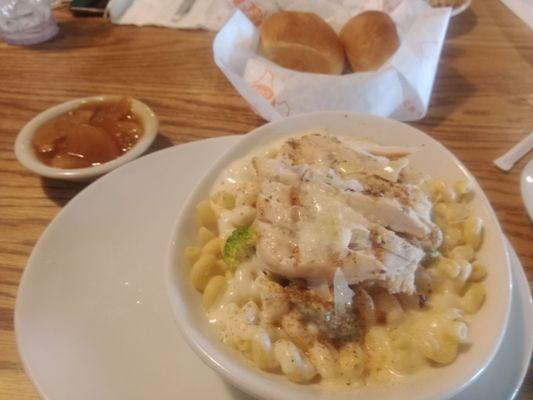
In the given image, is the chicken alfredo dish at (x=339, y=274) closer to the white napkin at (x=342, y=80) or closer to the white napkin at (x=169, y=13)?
the white napkin at (x=342, y=80)

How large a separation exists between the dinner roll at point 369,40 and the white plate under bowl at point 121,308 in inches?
28.3

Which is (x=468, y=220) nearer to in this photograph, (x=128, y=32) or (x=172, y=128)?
(x=172, y=128)

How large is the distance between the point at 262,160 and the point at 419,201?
32 cm

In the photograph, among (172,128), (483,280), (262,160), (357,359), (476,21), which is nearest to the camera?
(357,359)

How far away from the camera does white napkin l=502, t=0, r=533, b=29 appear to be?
7.11ft

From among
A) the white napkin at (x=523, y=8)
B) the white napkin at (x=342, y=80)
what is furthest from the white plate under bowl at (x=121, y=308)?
the white napkin at (x=523, y=8)

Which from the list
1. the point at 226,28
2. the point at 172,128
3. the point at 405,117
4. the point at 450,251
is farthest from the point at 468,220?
the point at 226,28

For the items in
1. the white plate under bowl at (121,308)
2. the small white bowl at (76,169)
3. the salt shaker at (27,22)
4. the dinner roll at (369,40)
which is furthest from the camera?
the salt shaker at (27,22)

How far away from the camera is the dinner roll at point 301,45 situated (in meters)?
1.75

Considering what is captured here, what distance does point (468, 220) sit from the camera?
104 cm

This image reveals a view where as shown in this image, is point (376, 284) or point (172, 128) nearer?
point (376, 284)

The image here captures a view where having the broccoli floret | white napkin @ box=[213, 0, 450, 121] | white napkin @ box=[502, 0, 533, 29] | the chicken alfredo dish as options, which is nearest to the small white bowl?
white napkin @ box=[213, 0, 450, 121]

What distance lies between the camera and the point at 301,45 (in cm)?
175

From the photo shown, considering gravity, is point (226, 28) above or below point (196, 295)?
above
